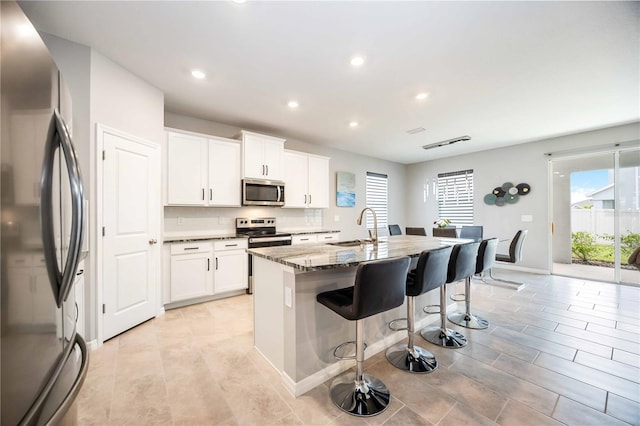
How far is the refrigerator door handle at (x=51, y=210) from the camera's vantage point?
0.75 metres

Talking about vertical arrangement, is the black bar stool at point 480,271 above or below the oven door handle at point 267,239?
below

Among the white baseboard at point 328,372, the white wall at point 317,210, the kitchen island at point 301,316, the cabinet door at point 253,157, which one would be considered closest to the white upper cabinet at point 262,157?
the cabinet door at point 253,157

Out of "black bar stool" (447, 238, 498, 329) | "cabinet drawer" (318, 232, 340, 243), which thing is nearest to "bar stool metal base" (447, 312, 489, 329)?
"black bar stool" (447, 238, 498, 329)

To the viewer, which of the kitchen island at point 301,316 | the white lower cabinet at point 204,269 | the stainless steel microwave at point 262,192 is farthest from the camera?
the stainless steel microwave at point 262,192

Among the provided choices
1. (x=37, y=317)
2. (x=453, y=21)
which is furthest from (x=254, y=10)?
(x=37, y=317)

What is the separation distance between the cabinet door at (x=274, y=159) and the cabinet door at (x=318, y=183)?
734 mm

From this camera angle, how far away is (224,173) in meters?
3.89

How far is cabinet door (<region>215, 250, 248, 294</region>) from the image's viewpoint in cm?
367

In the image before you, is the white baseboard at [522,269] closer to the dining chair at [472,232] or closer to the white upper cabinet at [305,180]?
the dining chair at [472,232]

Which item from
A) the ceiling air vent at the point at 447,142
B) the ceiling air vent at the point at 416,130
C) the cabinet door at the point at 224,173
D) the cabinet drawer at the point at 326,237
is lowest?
the cabinet drawer at the point at 326,237

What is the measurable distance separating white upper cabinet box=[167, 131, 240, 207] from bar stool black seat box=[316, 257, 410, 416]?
2655 millimetres

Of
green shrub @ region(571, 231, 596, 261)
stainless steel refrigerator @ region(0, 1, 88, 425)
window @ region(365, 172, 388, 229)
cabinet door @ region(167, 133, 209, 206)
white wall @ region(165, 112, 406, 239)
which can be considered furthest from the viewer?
window @ region(365, 172, 388, 229)

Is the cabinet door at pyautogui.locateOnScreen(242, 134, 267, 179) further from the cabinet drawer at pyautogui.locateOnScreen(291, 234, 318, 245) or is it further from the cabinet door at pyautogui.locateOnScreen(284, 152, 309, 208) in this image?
the cabinet drawer at pyautogui.locateOnScreen(291, 234, 318, 245)

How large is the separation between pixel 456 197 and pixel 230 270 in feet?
18.5
